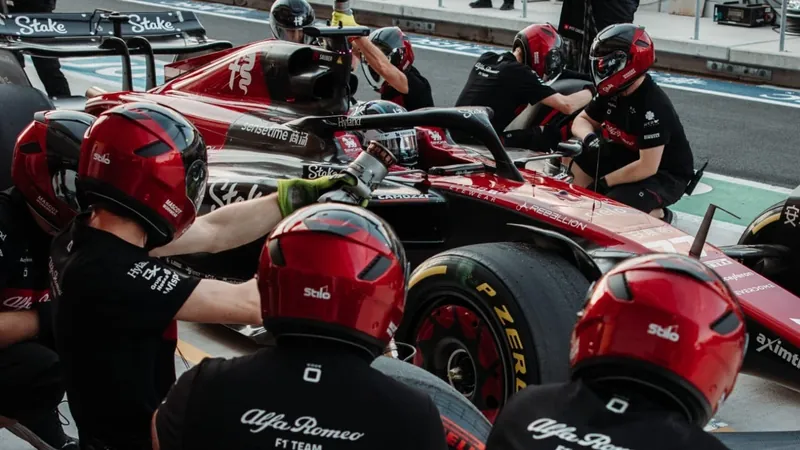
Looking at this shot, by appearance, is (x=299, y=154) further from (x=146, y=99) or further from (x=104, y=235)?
(x=104, y=235)

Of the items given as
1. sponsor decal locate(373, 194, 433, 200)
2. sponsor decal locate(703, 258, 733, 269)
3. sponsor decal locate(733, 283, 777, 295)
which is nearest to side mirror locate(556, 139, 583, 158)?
sponsor decal locate(373, 194, 433, 200)

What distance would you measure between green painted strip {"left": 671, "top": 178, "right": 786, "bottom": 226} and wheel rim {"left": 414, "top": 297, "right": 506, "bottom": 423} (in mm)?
4189

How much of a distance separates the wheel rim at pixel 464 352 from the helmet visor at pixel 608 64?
9.06 feet

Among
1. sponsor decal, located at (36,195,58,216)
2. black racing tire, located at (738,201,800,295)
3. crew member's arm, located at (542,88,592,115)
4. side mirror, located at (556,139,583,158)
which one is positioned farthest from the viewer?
crew member's arm, located at (542,88,592,115)

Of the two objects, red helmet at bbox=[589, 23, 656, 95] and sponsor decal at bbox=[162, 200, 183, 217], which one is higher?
sponsor decal at bbox=[162, 200, 183, 217]

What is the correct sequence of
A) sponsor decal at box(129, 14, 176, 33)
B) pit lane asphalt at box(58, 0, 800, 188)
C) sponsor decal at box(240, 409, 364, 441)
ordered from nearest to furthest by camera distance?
sponsor decal at box(240, 409, 364, 441), sponsor decal at box(129, 14, 176, 33), pit lane asphalt at box(58, 0, 800, 188)

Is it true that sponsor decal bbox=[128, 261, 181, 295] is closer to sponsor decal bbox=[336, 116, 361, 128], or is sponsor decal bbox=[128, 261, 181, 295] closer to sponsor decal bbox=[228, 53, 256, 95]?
sponsor decal bbox=[336, 116, 361, 128]

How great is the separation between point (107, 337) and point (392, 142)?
318 centimetres

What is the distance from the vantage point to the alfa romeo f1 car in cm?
461

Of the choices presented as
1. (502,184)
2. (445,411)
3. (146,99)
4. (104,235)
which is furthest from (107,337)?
(146,99)

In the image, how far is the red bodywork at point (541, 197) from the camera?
512 cm

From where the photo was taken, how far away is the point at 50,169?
4160mm

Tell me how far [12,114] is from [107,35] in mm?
3474

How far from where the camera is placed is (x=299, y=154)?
6.44 meters
